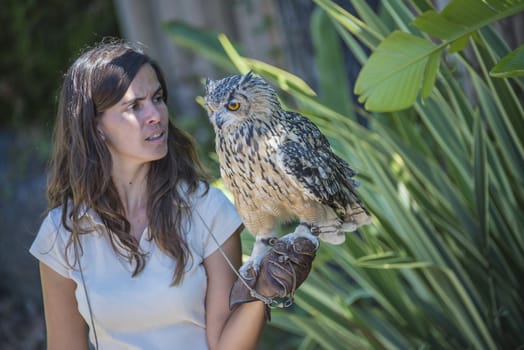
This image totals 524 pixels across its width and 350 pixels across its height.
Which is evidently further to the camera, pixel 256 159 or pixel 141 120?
pixel 141 120

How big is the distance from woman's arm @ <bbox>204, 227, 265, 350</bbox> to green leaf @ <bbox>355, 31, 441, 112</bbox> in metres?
0.47

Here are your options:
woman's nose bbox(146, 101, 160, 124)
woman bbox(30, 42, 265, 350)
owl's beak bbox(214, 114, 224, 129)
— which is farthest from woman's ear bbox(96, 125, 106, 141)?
owl's beak bbox(214, 114, 224, 129)

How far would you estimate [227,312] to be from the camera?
1.66m

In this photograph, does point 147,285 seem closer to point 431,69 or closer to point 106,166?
point 106,166

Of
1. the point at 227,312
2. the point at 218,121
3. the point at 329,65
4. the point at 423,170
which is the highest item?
the point at 218,121

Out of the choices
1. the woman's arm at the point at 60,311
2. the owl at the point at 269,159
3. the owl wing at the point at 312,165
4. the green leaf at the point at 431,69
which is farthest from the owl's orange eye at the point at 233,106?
the woman's arm at the point at 60,311

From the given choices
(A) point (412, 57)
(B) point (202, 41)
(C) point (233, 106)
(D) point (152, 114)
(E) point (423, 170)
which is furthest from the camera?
(B) point (202, 41)

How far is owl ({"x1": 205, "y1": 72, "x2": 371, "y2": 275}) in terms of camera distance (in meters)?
1.35

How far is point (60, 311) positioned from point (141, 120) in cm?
51

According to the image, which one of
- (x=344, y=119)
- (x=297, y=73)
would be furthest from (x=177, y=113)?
(x=344, y=119)

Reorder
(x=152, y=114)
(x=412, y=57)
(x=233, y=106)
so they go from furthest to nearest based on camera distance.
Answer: (x=152, y=114), (x=412, y=57), (x=233, y=106)

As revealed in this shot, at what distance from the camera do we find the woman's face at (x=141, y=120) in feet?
5.15

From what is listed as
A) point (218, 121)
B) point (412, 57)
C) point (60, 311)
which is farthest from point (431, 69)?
point (60, 311)

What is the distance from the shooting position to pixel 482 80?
190cm
